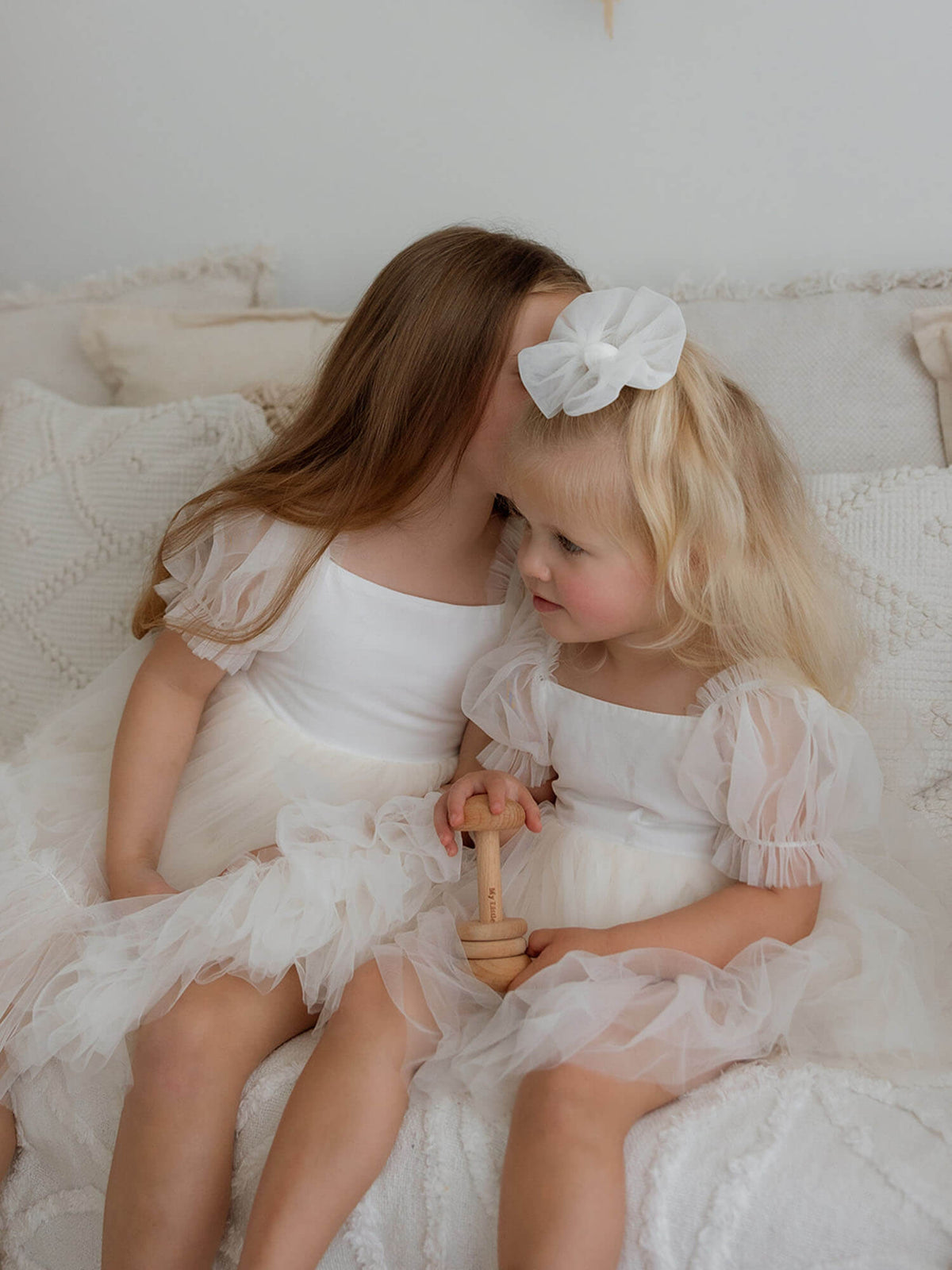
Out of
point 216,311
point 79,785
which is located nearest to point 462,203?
point 216,311

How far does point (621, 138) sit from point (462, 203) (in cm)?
24

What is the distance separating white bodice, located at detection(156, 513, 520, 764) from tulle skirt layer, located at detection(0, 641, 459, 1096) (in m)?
0.03

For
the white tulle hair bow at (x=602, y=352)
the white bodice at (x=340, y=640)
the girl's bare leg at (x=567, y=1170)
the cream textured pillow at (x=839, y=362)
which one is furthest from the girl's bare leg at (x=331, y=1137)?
the cream textured pillow at (x=839, y=362)

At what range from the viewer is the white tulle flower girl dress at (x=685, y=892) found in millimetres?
913

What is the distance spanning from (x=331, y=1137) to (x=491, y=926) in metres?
0.21

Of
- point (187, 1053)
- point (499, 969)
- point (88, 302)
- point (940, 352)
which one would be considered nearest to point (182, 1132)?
point (187, 1053)

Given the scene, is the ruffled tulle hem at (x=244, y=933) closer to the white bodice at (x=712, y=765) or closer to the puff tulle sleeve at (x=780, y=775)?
the white bodice at (x=712, y=765)

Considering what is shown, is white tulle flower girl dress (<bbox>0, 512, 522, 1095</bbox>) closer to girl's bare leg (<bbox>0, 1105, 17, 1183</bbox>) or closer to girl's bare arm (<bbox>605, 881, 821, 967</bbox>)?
girl's bare leg (<bbox>0, 1105, 17, 1183</bbox>)

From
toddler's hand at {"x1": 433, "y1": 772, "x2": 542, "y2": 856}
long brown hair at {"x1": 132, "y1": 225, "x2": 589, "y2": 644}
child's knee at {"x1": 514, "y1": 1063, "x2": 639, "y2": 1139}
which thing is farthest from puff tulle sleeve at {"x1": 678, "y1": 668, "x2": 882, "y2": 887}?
long brown hair at {"x1": 132, "y1": 225, "x2": 589, "y2": 644}

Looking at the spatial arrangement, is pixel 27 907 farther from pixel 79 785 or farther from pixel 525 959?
pixel 525 959

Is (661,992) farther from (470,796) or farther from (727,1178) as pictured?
(470,796)

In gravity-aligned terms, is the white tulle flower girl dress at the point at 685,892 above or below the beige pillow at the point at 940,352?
below

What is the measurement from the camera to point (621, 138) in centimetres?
160

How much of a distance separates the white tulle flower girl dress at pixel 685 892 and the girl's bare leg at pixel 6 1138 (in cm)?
38
